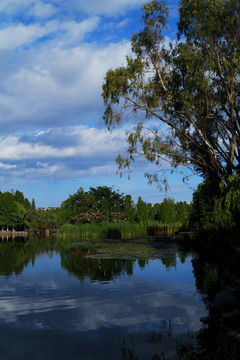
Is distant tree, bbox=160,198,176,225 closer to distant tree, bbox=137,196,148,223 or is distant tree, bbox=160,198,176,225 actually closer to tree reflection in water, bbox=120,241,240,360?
distant tree, bbox=137,196,148,223

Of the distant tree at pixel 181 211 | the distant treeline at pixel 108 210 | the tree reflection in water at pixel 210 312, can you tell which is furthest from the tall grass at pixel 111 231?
the tree reflection in water at pixel 210 312

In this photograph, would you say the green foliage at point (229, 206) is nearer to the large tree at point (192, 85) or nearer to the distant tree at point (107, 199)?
the large tree at point (192, 85)

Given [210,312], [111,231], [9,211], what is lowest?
[210,312]

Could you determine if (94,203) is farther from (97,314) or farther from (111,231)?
(97,314)

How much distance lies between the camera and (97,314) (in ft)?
26.5

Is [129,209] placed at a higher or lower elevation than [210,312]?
higher

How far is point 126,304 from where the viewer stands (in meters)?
9.06

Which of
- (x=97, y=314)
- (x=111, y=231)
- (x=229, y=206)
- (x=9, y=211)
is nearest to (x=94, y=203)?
(x=111, y=231)

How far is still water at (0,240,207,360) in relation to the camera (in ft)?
19.6

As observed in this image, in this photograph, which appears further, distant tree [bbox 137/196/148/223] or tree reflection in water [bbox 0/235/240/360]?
distant tree [bbox 137/196/148/223]

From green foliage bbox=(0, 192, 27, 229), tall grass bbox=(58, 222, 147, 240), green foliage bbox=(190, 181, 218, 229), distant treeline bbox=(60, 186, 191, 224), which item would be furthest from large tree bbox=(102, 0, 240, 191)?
green foliage bbox=(0, 192, 27, 229)

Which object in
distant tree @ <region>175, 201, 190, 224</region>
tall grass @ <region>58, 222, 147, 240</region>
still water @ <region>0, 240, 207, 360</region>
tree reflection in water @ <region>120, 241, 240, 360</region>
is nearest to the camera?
tree reflection in water @ <region>120, 241, 240, 360</region>

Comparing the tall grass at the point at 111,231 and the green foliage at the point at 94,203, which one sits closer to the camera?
the tall grass at the point at 111,231

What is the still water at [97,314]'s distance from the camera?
5973mm
